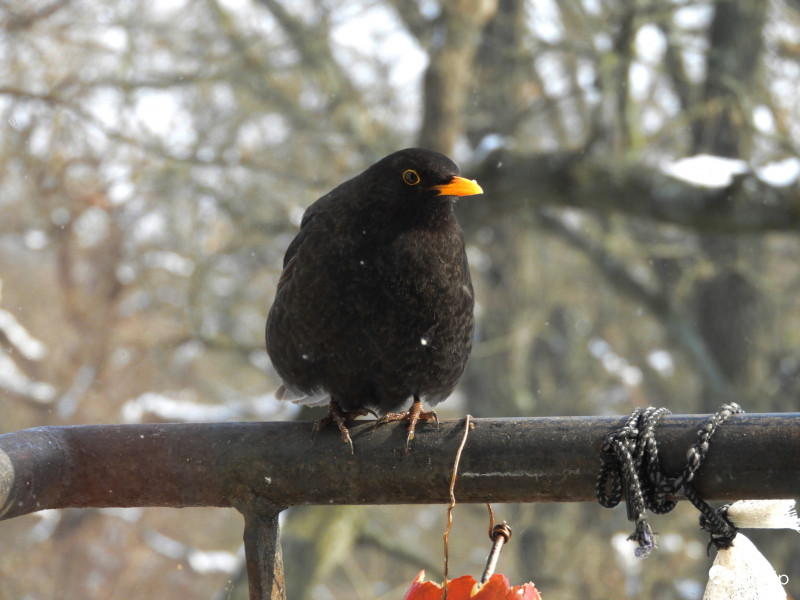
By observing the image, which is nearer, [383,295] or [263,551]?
[263,551]

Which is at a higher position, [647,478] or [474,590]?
[647,478]

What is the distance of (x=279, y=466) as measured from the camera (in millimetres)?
1852

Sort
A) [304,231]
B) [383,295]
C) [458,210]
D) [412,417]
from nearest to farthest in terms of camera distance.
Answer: [412,417] → [383,295] → [304,231] → [458,210]

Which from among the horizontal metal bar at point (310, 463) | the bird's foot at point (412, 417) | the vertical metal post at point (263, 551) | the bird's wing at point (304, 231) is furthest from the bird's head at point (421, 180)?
the vertical metal post at point (263, 551)

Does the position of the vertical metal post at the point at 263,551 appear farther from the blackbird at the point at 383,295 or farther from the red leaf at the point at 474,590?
the blackbird at the point at 383,295

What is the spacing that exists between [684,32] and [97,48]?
5.53m

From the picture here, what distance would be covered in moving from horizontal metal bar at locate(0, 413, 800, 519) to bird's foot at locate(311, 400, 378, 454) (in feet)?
0.08

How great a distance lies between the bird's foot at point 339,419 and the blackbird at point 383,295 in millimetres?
16

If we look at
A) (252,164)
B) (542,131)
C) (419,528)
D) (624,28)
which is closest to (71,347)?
(252,164)

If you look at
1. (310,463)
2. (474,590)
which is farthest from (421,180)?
(474,590)

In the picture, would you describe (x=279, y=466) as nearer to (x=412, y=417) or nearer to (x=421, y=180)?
(x=412, y=417)

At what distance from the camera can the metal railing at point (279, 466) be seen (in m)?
1.70

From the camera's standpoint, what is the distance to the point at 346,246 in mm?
2506

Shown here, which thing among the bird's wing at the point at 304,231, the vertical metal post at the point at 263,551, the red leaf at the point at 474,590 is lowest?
the red leaf at the point at 474,590
